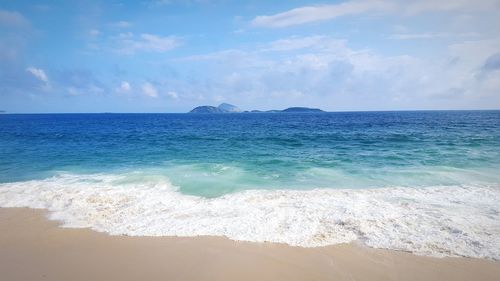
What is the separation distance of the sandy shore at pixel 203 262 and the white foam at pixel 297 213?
48cm

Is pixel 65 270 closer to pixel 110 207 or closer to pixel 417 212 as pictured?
pixel 110 207

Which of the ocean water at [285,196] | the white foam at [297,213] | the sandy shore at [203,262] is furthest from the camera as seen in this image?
the ocean water at [285,196]

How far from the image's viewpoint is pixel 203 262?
734 cm

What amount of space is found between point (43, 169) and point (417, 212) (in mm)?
21329

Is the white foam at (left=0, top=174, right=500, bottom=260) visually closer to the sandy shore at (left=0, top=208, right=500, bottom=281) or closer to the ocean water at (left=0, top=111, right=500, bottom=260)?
the ocean water at (left=0, top=111, right=500, bottom=260)

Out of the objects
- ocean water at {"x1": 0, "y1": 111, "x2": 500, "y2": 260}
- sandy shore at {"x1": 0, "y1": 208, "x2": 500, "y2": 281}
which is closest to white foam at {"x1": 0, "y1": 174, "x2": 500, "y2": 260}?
ocean water at {"x1": 0, "y1": 111, "x2": 500, "y2": 260}

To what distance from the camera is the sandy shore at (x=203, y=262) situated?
675cm

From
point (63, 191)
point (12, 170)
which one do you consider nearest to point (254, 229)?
point (63, 191)

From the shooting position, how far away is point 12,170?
716 inches

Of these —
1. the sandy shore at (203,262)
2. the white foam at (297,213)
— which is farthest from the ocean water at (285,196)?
the sandy shore at (203,262)

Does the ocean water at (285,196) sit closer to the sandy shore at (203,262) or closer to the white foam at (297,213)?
the white foam at (297,213)

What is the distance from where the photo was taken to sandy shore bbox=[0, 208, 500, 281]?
6.75 meters

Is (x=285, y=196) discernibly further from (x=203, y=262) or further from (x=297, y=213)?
(x=203, y=262)

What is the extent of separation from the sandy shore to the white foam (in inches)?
19.1
